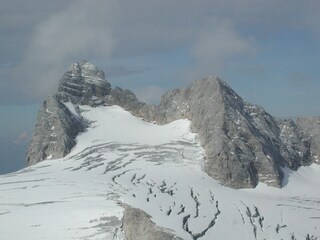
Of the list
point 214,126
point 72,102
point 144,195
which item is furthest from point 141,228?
point 72,102

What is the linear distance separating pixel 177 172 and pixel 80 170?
15123 millimetres

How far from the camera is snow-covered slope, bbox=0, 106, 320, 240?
82.6 m

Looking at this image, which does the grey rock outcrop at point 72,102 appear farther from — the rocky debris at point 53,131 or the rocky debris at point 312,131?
the rocky debris at point 312,131

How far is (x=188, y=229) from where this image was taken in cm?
8425

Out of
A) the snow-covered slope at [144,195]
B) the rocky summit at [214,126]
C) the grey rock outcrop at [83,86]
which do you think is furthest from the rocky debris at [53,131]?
the grey rock outcrop at [83,86]

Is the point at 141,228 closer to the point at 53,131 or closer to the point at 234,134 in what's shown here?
the point at 234,134

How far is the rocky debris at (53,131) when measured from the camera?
421 feet

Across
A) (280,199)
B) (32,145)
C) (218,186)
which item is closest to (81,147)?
(32,145)

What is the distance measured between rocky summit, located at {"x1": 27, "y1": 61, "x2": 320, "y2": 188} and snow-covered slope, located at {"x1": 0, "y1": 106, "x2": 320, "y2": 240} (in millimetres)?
2391

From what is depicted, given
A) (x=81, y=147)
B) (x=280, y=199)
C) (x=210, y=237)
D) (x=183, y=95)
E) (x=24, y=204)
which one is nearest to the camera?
(x=210, y=237)

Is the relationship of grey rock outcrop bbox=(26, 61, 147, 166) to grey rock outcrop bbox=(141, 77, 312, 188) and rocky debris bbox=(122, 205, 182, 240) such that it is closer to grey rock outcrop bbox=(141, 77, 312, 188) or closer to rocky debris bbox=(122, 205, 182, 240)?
grey rock outcrop bbox=(141, 77, 312, 188)

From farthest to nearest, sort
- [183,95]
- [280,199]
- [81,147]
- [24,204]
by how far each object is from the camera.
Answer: [183,95] → [81,147] → [280,199] → [24,204]

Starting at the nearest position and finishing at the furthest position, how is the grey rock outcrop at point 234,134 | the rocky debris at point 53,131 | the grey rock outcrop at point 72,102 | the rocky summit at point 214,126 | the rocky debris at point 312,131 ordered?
the grey rock outcrop at point 234,134, the rocky summit at point 214,126, the rocky debris at point 53,131, the grey rock outcrop at point 72,102, the rocky debris at point 312,131

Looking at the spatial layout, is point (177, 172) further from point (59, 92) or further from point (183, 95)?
point (59, 92)
